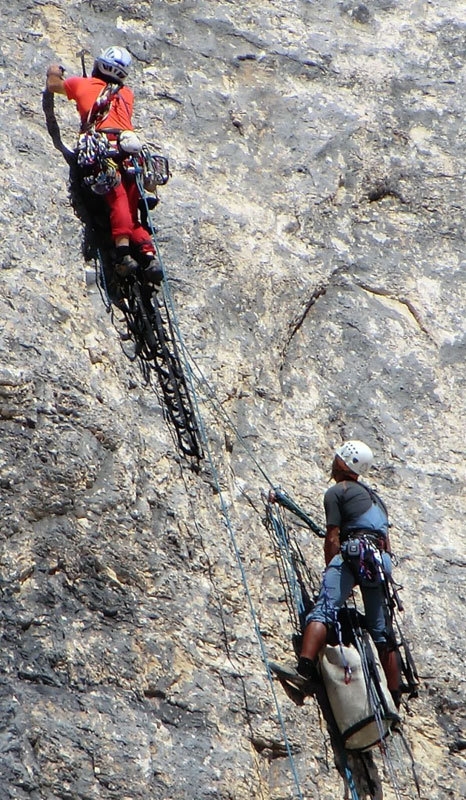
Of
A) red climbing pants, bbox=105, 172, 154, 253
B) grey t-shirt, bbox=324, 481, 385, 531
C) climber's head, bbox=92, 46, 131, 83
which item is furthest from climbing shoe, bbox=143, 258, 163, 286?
grey t-shirt, bbox=324, 481, 385, 531

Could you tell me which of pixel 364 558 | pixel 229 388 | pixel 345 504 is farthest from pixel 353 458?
pixel 229 388

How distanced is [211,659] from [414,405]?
2.97m

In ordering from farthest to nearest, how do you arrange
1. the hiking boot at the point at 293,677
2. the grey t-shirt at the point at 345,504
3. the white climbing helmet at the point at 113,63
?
the white climbing helmet at the point at 113,63 < the grey t-shirt at the point at 345,504 < the hiking boot at the point at 293,677

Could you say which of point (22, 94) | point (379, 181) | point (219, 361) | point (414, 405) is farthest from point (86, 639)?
point (379, 181)

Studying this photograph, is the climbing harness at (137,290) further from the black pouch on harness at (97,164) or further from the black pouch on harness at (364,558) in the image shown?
the black pouch on harness at (364,558)

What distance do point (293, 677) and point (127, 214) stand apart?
3180 millimetres

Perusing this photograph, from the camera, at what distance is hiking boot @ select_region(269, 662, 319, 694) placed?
6520 mm

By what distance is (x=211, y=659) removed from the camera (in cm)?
633

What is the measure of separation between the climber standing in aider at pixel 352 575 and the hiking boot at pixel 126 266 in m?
1.91

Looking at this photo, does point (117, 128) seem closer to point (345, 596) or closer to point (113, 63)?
point (113, 63)

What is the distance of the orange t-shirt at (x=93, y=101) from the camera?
24.4 ft

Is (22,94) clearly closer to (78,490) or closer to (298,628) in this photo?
(78,490)

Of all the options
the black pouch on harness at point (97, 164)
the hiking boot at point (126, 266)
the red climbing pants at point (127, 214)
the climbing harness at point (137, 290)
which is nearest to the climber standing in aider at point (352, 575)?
the climbing harness at point (137, 290)

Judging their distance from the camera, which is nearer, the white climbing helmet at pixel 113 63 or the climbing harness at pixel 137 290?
the climbing harness at pixel 137 290
